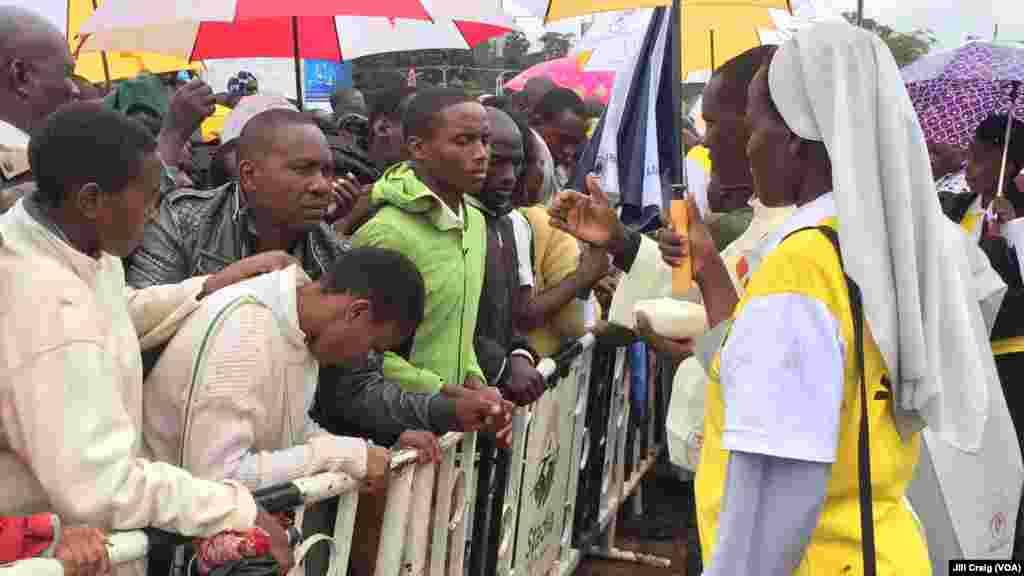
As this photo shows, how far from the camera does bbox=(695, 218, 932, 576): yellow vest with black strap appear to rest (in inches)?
90.4

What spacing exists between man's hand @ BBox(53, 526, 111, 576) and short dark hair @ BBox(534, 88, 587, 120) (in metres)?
5.62

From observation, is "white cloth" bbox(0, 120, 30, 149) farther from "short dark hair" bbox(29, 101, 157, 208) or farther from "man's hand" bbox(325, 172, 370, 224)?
"short dark hair" bbox(29, 101, 157, 208)

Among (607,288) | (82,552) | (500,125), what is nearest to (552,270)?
(607,288)

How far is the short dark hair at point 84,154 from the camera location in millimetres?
A: 2518

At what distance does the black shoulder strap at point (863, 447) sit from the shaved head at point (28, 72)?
3.04 metres

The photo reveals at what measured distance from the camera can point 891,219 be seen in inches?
90.7

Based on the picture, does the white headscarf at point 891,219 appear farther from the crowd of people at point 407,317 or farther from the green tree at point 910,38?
the green tree at point 910,38

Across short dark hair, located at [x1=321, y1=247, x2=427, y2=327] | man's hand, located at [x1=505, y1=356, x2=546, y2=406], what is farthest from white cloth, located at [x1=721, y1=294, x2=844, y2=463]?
man's hand, located at [x1=505, y1=356, x2=546, y2=406]

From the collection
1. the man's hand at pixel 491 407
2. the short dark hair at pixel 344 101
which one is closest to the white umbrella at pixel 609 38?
the short dark hair at pixel 344 101

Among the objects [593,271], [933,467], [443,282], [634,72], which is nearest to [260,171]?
[443,282]

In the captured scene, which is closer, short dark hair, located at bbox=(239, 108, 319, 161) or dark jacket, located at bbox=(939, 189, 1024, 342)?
short dark hair, located at bbox=(239, 108, 319, 161)

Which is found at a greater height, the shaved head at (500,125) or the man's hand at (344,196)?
the shaved head at (500,125)

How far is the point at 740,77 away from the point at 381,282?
54.0 inches

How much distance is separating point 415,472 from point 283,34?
16.6 feet
